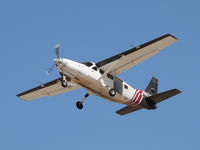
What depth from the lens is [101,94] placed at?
31500 mm

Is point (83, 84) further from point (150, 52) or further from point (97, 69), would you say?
point (150, 52)

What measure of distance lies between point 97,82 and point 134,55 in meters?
2.98

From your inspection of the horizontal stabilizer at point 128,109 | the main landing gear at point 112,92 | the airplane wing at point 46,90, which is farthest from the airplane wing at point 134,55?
the airplane wing at point 46,90

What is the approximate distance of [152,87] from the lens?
36031 mm

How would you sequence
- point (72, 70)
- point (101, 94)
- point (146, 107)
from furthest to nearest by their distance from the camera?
point (146, 107) < point (101, 94) < point (72, 70)

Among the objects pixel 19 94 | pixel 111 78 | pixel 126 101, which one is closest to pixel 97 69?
pixel 111 78

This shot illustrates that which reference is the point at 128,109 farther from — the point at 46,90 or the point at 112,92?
the point at 46,90

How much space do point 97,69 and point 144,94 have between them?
15.8 feet

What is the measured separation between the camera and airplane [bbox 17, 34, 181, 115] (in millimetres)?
29828

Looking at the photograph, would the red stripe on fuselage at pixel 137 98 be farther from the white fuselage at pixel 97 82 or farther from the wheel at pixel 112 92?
the wheel at pixel 112 92

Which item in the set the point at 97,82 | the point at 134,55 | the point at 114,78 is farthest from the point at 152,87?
the point at 97,82

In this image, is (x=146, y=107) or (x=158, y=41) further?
(x=146, y=107)

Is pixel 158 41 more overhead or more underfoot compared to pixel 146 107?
more overhead

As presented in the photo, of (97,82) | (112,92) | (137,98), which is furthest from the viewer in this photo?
(137,98)
